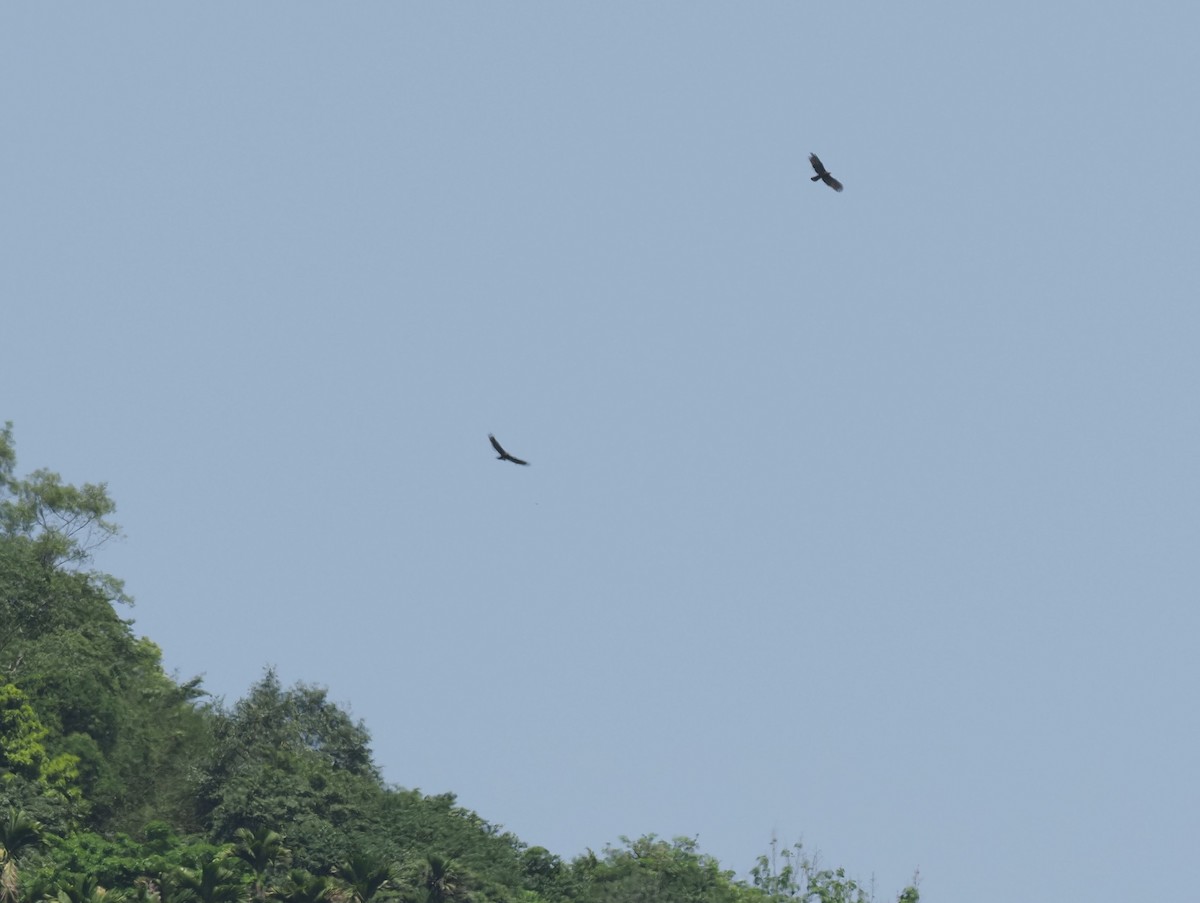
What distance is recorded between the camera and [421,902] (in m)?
54.9

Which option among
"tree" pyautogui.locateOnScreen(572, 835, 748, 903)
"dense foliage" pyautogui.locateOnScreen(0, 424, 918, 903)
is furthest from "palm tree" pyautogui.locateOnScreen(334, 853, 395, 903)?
"tree" pyautogui.locateOnScreen(572, 835, 748, 903)

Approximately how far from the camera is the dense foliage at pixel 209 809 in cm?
5331

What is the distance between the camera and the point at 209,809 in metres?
63.5

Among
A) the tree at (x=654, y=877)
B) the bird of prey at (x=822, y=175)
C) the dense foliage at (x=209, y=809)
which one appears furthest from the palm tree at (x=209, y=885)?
the bird of prey at (x=822, y=175)

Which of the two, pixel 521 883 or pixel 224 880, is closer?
pixel 224 880

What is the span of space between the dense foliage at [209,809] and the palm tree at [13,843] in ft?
0.20

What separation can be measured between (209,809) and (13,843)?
12580 millimetres

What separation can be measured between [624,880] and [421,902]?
8303mm

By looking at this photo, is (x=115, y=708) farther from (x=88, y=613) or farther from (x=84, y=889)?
(x=84, y=889)

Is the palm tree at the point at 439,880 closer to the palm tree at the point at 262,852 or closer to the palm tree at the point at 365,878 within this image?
the palm tree at the point at 365,878

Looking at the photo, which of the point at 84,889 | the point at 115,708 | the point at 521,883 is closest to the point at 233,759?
the point at 115,708

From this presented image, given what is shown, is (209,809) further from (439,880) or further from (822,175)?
(822,175)

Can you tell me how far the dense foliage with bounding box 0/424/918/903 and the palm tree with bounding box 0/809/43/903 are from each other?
2.4 inches

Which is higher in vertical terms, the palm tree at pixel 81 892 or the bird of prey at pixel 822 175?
the bird of prey at pixel 822 175
